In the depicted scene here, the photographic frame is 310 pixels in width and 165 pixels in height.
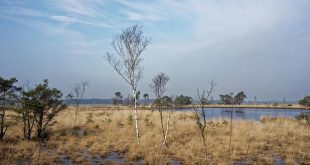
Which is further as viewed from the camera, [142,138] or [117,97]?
[117,97]

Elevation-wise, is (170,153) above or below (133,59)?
below

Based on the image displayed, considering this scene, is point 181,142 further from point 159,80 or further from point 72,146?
point 72,146

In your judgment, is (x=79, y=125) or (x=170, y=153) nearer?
(x=170, y=153)

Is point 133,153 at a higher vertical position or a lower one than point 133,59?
lower

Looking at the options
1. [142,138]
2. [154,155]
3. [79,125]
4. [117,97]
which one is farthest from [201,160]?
[117,97]

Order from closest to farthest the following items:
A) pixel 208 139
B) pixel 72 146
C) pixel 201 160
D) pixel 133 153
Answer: pixel 201 160
pixel 133 153
pixel 72 146
pixel 208 139

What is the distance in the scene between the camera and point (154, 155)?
15125 millimetres

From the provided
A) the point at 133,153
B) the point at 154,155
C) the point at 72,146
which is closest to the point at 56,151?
the point at 72,146

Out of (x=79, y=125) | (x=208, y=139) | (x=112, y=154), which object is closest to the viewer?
(x=112, y=154)

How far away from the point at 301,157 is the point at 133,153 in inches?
310

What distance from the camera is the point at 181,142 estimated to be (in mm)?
20156

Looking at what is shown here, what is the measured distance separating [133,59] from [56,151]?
20.8 feet

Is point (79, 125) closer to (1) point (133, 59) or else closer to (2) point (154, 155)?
(1) point (133, 59)

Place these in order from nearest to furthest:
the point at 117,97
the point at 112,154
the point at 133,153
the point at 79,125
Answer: the point at 133,153 < the point at 112,154 < the point at 79,125 < the point at 117,97
